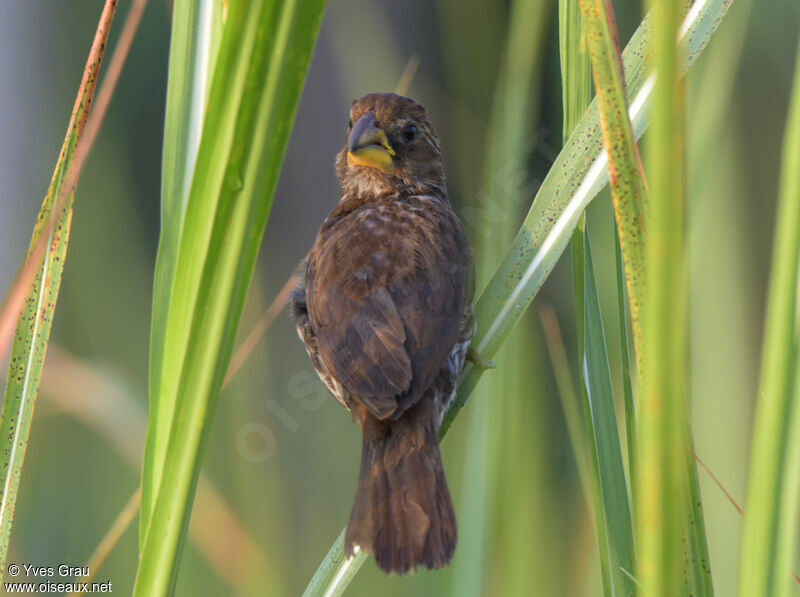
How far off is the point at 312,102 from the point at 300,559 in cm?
155

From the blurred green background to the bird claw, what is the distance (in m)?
0.05

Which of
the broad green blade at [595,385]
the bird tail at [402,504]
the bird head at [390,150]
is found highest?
the bird head at [390,150]

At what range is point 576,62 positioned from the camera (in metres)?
1.23

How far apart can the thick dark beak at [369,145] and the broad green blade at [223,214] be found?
1.21 m

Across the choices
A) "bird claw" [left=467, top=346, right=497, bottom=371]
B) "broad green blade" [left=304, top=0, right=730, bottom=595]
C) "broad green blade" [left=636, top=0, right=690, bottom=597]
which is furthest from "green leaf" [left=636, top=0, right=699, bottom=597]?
"bird claw" [left=467, top=346, right=497, bottom=371]

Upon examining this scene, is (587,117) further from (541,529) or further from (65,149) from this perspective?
(541,529)

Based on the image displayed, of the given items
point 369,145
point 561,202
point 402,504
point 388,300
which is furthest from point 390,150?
point 402,504

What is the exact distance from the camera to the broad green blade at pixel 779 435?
2.48ft

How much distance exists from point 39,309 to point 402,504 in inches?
27.3

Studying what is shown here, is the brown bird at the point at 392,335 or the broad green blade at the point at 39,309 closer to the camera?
the broad green blade at the point at 39,309

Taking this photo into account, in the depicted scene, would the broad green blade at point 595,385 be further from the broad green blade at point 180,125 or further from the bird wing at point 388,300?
the broad green blade at point 180,125

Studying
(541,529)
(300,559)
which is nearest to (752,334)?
(541,529)

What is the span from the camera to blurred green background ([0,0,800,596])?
1.80 metres

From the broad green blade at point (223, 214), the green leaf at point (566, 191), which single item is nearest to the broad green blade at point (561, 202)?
the green leaf at point (566, 191)
